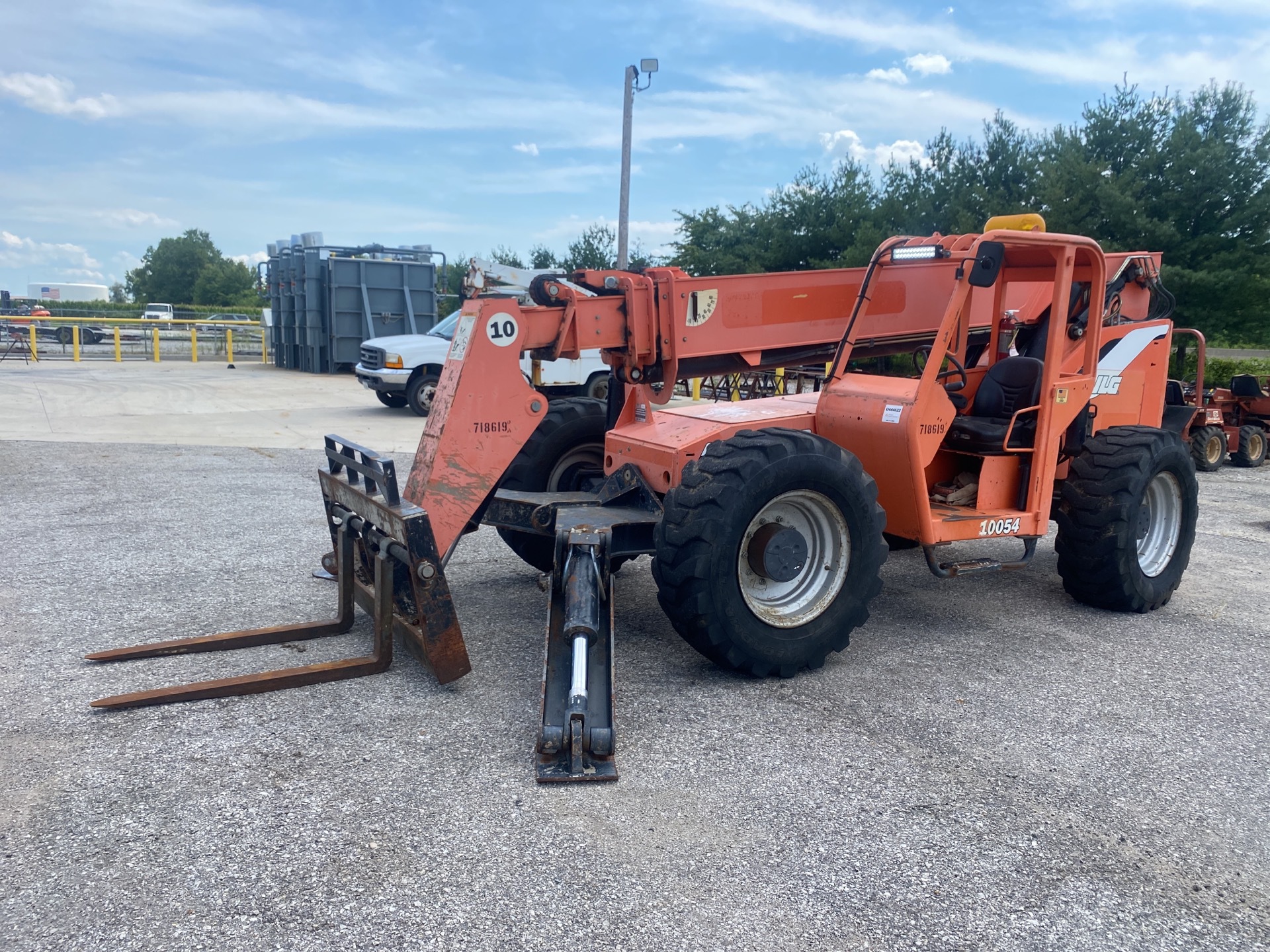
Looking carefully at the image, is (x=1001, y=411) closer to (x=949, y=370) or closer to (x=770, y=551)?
(x=949, y=370)

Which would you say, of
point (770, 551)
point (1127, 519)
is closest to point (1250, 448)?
point (1127, 519)

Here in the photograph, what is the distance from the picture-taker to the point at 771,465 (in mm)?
4707

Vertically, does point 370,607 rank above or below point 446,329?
below

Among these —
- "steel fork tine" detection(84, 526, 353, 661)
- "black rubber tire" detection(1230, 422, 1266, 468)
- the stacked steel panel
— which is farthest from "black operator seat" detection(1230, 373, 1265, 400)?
the stacked steel panel

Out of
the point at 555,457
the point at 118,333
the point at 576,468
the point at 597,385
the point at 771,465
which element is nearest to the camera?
the point at 771,465

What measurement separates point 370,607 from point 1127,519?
14.8ft

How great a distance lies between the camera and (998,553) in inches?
313

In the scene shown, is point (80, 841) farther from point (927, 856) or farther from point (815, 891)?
point (927, 856)

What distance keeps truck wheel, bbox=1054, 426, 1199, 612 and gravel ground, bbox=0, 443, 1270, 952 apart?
0.90 feet

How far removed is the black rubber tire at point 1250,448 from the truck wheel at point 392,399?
1316 cm

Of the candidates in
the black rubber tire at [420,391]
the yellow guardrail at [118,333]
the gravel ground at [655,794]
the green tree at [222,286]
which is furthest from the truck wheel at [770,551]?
the green tree at [222,286]

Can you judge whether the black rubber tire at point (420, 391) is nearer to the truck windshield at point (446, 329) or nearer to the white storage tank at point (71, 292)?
the truck windshield at point (446, 329)

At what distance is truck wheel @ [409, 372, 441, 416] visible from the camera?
663 inches

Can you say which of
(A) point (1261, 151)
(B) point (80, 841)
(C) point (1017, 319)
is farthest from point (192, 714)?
(A) point (1261, 151)
